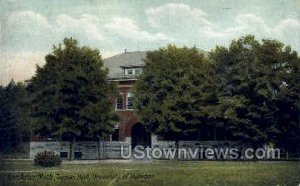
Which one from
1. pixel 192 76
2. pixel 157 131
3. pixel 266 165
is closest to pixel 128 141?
pixel 157 131

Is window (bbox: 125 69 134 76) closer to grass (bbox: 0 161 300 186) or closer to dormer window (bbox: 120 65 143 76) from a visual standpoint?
dormer window (bbox: 120 65 143 76)

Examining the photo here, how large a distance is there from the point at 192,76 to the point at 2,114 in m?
13.6

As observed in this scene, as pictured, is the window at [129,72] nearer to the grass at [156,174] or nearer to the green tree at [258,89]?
the green tree at [258,89]

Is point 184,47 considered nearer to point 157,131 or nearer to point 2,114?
point 157,131

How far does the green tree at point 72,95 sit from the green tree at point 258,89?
6502 mm

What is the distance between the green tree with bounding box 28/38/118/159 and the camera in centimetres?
2886

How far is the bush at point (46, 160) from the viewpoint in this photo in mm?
25766

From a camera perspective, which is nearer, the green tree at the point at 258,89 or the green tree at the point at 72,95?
the green tree at the point at 72,95

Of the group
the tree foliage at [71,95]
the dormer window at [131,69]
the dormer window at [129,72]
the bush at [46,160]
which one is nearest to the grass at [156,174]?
the bush at [46,160]

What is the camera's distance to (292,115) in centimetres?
2984

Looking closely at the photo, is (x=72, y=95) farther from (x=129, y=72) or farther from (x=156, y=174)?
(x=129, y=72)

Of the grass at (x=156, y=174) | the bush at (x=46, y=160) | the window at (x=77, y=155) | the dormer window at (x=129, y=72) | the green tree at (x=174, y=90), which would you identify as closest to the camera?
the grass at (x=156, y=174)

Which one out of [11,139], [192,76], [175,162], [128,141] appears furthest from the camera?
[128,141]

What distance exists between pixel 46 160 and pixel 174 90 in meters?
10.3
